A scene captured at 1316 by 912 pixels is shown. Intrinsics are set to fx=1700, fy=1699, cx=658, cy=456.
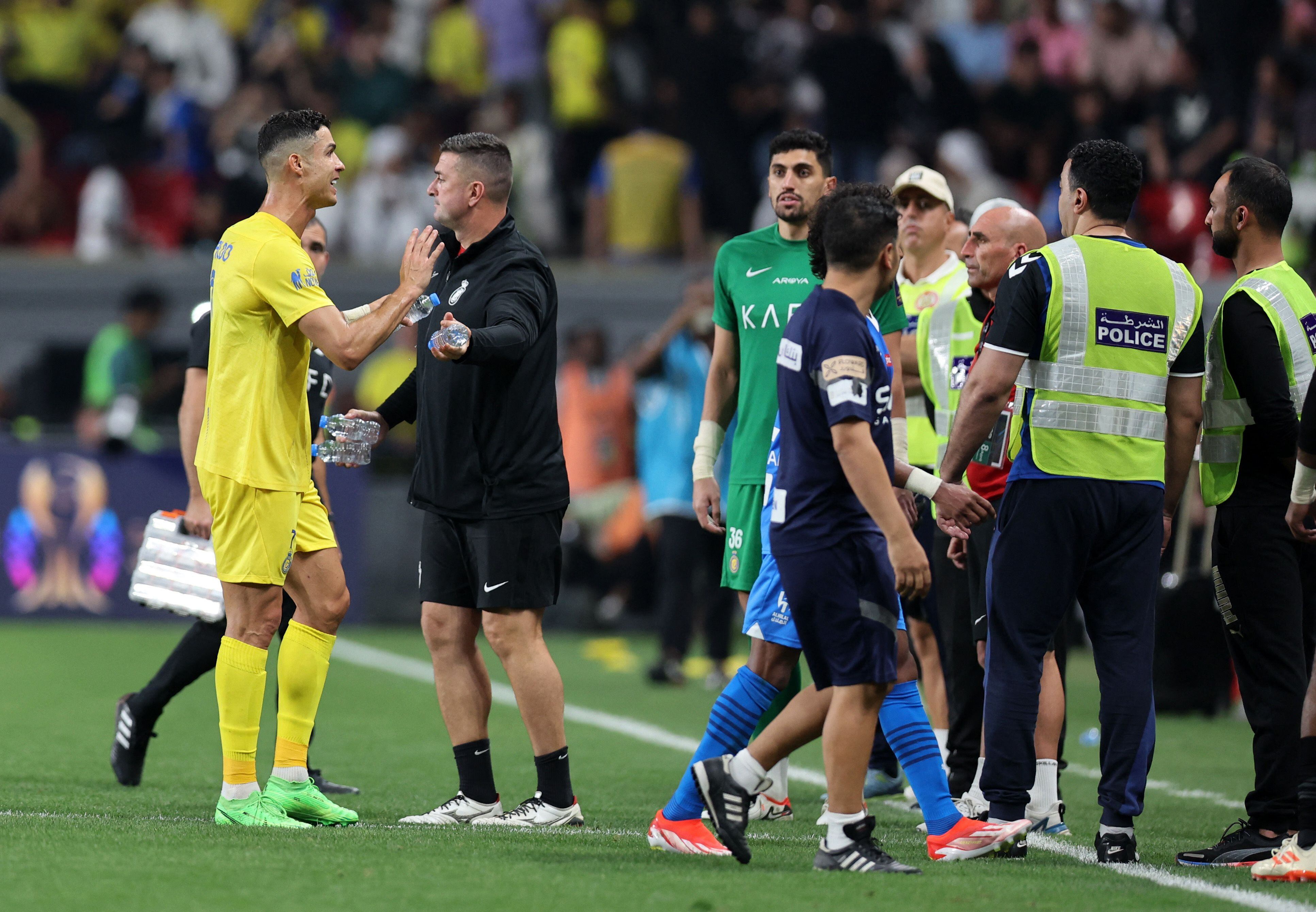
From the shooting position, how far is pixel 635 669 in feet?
41.3

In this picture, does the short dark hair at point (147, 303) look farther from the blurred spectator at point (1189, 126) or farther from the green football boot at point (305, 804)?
the green football boot at point (305, 804)

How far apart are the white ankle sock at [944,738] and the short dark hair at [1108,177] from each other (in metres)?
2.31

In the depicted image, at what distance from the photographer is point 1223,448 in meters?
5.95

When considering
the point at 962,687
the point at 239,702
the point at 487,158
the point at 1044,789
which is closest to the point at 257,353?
the point at 487,158

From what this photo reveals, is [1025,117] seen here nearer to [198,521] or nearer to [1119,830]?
[198,521]

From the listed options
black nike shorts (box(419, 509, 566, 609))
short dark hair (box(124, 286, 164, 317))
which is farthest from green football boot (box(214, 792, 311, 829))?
short dark hair (box(124, 286, 164, 317))

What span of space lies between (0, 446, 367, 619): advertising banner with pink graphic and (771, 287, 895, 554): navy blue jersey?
31.0 ft

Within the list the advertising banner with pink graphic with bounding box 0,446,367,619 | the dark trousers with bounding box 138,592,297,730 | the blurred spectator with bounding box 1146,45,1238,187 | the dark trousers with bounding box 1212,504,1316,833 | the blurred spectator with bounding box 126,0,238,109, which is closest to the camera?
the dark trousers with bounding box 1212,504,1316,833

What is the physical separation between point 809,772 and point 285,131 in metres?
3.85

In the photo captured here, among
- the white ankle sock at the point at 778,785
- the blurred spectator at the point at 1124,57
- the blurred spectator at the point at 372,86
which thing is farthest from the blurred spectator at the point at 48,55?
the white ankle sock at the point at 778,785

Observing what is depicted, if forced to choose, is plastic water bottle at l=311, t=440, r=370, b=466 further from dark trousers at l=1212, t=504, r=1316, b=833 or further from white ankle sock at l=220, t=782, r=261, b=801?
dark trousers at l=1212, t=504, r=1316, b=833

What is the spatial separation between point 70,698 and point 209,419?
4652 mm

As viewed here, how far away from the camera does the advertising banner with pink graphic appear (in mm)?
14227

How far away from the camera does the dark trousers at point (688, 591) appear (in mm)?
11586
